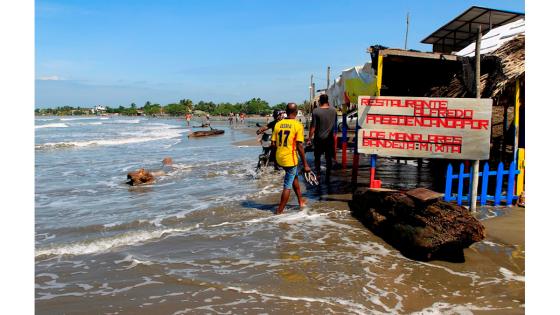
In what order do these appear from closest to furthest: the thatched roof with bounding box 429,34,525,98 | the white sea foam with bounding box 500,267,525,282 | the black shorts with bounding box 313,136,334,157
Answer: the white sea foam with bounding box 500,267,525,282 < the thatched roof with bounding box 429,34,525,98 < the black shorts with bounding box 313,136,334,157

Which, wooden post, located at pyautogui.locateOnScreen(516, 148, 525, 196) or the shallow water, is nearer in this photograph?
the shallow water

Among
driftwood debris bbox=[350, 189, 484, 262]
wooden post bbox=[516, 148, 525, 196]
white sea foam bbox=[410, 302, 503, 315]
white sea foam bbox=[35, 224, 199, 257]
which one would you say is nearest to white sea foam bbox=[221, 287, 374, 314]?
white sea foam bbox=[410, 302, 503, 315]

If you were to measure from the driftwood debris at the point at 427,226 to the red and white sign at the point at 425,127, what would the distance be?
1.47 m

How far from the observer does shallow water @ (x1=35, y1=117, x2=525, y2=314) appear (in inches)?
151

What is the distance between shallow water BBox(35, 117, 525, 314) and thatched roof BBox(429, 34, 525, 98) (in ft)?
9.76

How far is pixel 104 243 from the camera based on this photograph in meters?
5.68

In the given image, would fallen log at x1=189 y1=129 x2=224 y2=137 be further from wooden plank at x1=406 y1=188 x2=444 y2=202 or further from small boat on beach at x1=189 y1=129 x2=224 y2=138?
wooden plank at x1=406 y1=188 x2=444 y2=202

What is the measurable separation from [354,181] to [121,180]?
7056 mm

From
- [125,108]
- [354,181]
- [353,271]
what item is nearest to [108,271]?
[353,271]

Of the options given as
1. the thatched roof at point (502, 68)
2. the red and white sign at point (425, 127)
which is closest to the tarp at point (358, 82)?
the thatched roof at point (502, 68)

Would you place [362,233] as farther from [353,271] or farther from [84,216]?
[84,216]

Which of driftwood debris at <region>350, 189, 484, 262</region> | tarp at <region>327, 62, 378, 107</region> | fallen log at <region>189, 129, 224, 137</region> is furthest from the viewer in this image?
fallen log at <region>189, 129, 224, 137</region>

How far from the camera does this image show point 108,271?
467 centimetres

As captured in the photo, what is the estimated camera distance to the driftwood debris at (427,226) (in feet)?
14.8
